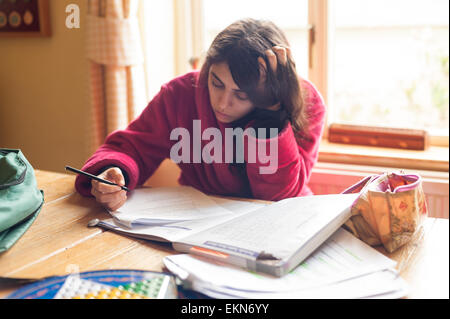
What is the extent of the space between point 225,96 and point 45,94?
60 cm

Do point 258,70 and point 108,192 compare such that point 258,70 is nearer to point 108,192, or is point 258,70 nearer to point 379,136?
point 108,192

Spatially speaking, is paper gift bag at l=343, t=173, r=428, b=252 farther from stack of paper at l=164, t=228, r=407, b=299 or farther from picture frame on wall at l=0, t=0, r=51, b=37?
picture frame on wall at l=0, t=0, r=51, b=37

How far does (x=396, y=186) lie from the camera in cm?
79

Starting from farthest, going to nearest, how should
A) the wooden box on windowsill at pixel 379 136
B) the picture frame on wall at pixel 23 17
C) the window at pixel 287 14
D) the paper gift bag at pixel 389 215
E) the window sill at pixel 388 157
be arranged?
the window at pixel 287 14, the wooden box on windowsill at pixel 379 136, the window sill at pixel 388 157, the picture frame on wall at pixel 23 17, the paper gift bag at pixel 389 215

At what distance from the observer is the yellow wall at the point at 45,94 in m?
1.20

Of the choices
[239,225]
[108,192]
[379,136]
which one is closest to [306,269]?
[239,225]

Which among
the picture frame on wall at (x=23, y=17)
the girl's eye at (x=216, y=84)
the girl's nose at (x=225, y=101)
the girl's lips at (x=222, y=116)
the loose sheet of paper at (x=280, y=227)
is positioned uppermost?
the picture frame on wall at (x=23, y=17)

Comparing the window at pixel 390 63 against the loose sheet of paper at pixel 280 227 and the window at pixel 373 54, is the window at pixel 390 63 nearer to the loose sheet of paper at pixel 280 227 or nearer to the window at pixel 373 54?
the window at pixel 373 54

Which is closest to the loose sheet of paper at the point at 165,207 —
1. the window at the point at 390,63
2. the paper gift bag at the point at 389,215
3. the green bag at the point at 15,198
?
the green bag at the point at 15,198

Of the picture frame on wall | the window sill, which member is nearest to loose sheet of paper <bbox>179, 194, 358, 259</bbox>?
the picture frame on wall

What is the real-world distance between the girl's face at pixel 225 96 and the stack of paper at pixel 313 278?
0.46m

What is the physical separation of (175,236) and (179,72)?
134cm

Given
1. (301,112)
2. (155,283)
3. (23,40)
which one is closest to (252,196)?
(301,112)
